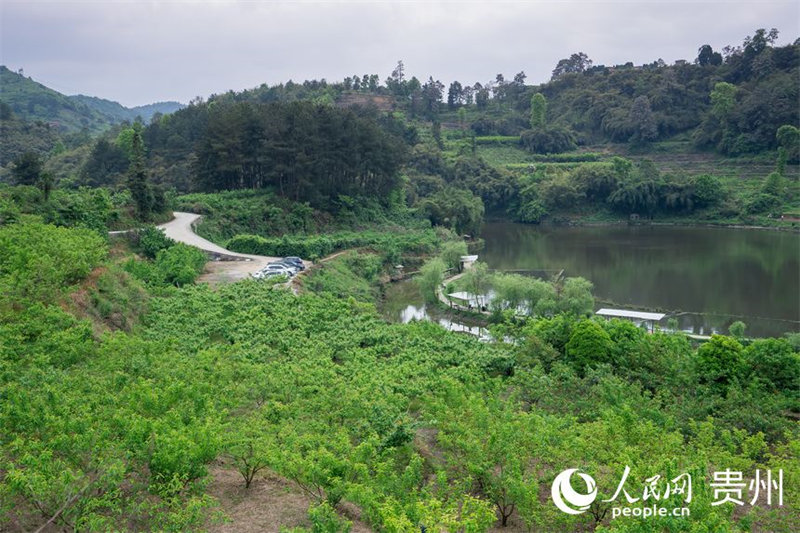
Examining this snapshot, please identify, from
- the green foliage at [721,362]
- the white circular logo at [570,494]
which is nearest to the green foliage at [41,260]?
the white circular logo at [570,494]

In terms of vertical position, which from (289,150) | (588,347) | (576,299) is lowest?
(576,299)

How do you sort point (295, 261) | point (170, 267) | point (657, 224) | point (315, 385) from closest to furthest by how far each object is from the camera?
point (315, 385), point (170, 267), point (295, 261), point (657, 224)


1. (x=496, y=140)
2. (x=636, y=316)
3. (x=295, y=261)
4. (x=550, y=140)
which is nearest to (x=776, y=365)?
(x=636, y=316)

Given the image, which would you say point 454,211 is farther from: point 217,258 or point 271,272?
point 271,272

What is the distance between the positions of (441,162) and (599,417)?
5982 centimetres

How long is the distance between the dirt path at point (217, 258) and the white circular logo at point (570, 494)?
20371mm

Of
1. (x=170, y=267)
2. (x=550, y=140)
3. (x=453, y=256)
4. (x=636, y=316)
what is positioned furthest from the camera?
(x=550, y=140)

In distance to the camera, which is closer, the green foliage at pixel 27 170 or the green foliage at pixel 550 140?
the green foliage at pixel 27 170

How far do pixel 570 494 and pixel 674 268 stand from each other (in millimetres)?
37502

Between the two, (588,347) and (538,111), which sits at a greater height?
(538,111)

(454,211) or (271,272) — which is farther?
(454,211)

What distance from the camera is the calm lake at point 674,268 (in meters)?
32.4

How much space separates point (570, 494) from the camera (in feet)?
33.8

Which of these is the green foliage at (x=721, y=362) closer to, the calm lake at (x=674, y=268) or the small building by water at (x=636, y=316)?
the small building by water at (x=636, y=316)
